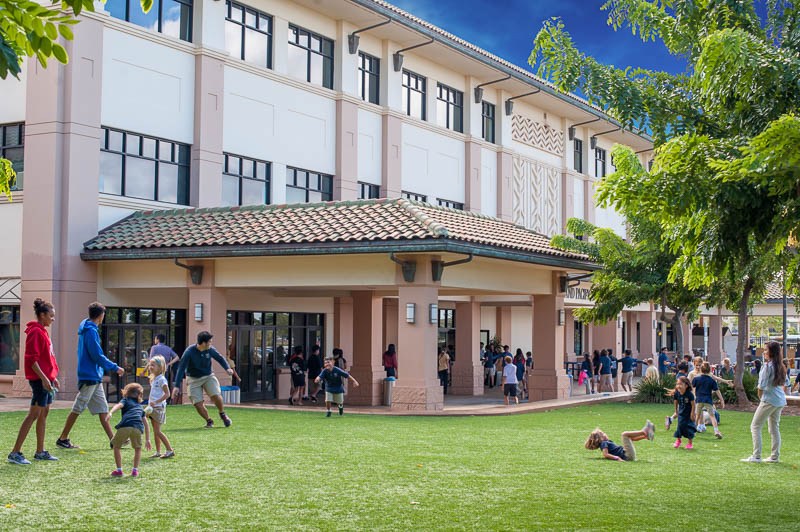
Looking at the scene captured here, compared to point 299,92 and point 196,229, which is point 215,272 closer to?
point 196,229

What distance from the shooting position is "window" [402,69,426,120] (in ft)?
107

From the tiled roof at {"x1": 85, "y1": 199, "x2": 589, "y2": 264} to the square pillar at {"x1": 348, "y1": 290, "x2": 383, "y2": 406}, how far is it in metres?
3.99

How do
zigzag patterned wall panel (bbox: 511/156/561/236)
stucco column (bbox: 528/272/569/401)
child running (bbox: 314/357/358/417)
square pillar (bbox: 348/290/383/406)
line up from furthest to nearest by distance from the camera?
zigzag patterned wall panel (bbox: 511/156/561/236), square pillar (bbox: 348/290/383/406), stucco column (bbox: 528/272/569/401), child running (bbox: 314/357/358/417)

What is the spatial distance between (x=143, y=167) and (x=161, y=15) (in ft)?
13.6

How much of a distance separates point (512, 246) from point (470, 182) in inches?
580

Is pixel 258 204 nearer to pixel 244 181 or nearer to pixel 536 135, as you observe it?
pixel 244 181

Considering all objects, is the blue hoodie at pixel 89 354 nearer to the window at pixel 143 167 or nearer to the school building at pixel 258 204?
the school building at pixel 258 204

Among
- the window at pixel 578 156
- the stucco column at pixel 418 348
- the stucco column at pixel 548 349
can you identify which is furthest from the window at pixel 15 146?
the window at pixel 578 156

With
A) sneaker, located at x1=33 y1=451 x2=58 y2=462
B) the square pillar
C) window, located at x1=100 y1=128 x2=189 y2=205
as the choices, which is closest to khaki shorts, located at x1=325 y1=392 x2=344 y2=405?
the square pillar

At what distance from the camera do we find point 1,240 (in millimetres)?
22938

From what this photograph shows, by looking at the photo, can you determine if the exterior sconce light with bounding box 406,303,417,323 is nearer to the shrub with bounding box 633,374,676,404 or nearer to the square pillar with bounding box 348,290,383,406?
the square pillar with bounding box 348,290,383,406

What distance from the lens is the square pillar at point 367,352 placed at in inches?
974

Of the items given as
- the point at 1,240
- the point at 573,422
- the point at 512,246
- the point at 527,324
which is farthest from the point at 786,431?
the point at 527,324

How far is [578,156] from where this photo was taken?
4356 cm
